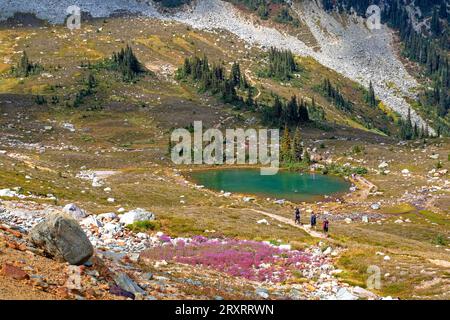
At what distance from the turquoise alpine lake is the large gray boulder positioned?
71.3 meters

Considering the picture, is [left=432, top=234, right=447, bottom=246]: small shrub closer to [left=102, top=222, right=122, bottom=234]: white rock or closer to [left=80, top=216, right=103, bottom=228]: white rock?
[left=102, top=222, right=122, bottom=234]: white rock

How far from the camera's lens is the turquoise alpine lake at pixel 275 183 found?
100688 millimetres

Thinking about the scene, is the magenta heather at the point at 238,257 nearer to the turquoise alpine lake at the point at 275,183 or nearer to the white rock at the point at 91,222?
the white rock at the point at 91,222

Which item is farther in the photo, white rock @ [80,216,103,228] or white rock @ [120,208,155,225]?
white rock @ [120,208,155,225]

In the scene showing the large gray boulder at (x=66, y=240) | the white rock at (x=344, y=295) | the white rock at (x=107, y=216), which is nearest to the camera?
the large gray boulder at (x=66, y=240)

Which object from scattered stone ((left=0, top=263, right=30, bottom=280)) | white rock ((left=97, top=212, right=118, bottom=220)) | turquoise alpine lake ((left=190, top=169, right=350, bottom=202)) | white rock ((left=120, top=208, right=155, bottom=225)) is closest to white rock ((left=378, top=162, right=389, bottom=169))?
turquoise alpine lake ((left=190, top=169, right=350, bottom=202))

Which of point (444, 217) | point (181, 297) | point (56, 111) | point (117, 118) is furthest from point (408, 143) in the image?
point (181, 297)

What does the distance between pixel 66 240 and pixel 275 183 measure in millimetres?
87370

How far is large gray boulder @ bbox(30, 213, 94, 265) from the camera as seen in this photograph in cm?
2564

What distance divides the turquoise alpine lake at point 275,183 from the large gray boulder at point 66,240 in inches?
2809

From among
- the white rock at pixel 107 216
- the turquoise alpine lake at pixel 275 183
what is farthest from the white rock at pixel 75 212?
the turquoise alpine lake at pixel 275 183

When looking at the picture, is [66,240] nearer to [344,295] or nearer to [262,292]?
[262,292]

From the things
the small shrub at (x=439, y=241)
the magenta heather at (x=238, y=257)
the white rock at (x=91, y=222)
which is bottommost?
the small shrub at (x=439, y=241)
